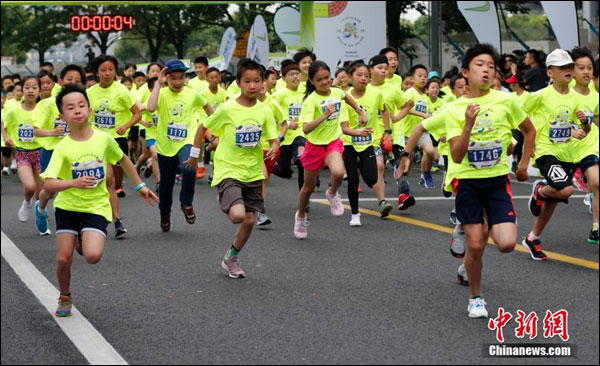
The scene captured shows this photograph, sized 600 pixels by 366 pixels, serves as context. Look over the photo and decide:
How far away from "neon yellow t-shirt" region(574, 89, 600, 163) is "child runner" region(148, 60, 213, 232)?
3.91 m

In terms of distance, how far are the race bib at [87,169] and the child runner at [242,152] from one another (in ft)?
4.72

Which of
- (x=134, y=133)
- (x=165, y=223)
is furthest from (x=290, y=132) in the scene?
(x=134, y=133)

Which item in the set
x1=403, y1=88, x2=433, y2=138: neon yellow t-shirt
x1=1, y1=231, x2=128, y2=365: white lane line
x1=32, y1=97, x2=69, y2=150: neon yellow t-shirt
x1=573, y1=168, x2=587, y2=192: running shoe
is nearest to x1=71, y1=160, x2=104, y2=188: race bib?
x1=1, y1=231, x2=128, y2=365: white lane line

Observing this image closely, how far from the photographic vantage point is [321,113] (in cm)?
1000

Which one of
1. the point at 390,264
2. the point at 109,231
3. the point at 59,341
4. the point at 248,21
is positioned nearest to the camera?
the point at 59,341

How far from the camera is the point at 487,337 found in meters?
5.74

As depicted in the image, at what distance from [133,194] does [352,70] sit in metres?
4.99

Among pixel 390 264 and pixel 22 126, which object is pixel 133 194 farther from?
pixel 390 264

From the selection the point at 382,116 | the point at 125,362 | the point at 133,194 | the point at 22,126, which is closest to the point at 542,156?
the point at 382,116

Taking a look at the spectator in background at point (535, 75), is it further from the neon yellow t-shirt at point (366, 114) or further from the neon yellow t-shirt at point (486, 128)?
the neon yellow t-shirt at point (486, 128)

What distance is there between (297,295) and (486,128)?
1875mm

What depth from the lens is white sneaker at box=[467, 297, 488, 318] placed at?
6.23 meters

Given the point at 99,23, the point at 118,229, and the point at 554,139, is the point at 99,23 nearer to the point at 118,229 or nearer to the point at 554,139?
the point at 118,229

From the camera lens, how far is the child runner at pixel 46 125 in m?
9.90
